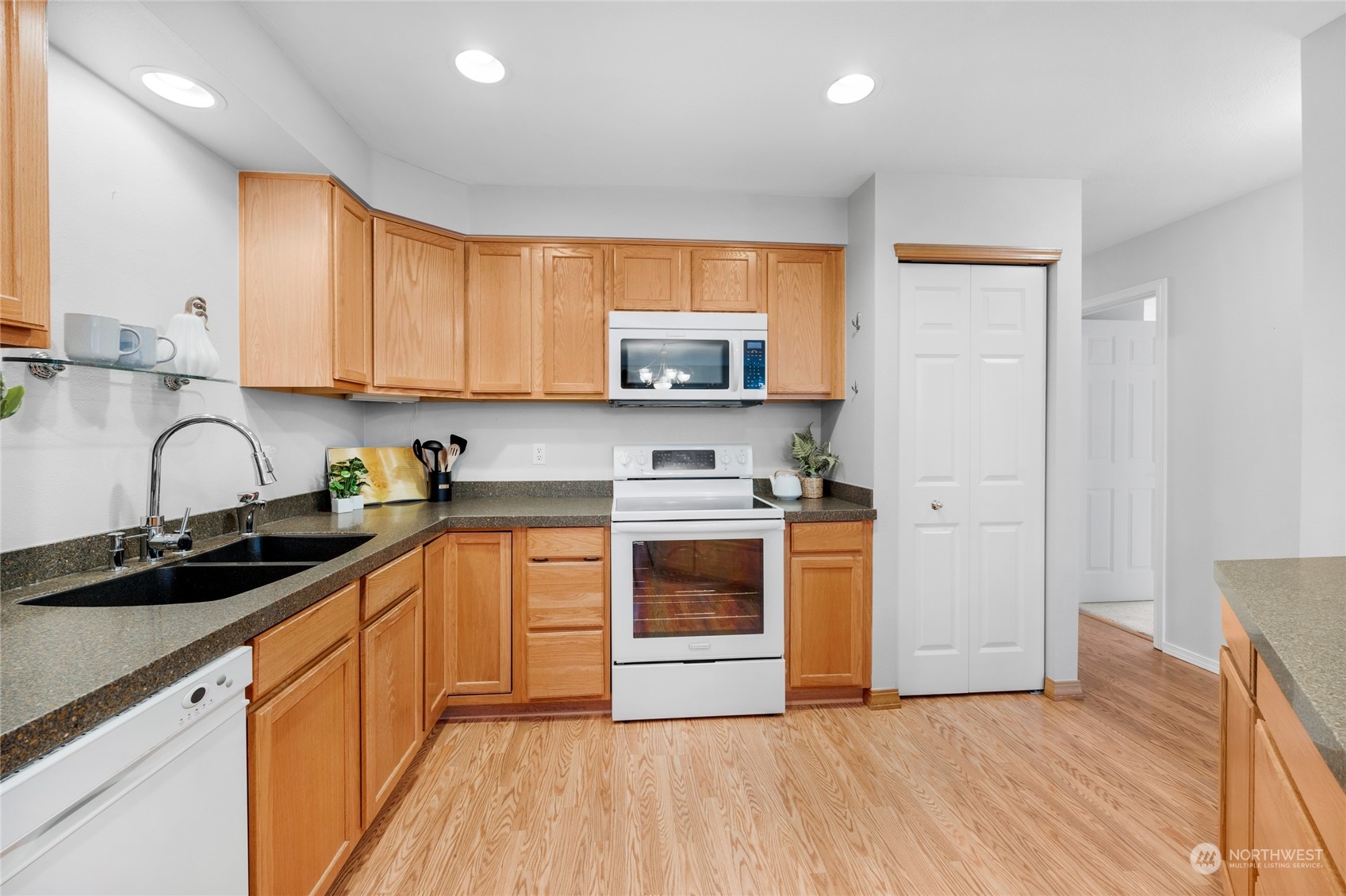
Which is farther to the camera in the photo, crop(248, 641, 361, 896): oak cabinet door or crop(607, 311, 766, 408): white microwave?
crop(607, 311, 766, 408): white microwave

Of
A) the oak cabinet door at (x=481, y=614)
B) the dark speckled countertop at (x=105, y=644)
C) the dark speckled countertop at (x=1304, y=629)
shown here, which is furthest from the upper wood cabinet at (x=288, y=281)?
the dark speckled countertop at (x=1304, y=629)

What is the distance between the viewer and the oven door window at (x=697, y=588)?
8.12ft

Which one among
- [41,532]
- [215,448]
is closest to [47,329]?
[41,532]

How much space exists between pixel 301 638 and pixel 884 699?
2.39 m

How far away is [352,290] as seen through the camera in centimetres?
227

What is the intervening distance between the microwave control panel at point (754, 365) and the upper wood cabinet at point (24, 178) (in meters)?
2.33

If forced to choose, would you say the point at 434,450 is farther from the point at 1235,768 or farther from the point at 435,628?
the point at 1235,768

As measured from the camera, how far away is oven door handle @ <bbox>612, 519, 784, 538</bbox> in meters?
2.45

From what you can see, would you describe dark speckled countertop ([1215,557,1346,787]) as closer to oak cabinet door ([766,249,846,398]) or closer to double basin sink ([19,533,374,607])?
oak cabinet door ([766,249,846,398])

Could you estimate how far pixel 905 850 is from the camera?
5.52 feet

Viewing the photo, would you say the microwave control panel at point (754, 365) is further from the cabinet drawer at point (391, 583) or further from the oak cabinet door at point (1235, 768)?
the oak cabinet door at point (1235, 768)

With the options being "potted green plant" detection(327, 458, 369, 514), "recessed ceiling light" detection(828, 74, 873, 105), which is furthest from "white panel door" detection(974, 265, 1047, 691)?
"potted green plant" detection(327, 458, 369, 514)

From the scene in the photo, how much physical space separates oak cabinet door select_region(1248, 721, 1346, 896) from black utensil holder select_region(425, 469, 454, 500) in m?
2.97

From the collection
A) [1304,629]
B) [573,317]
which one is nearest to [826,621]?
[1304,629]
